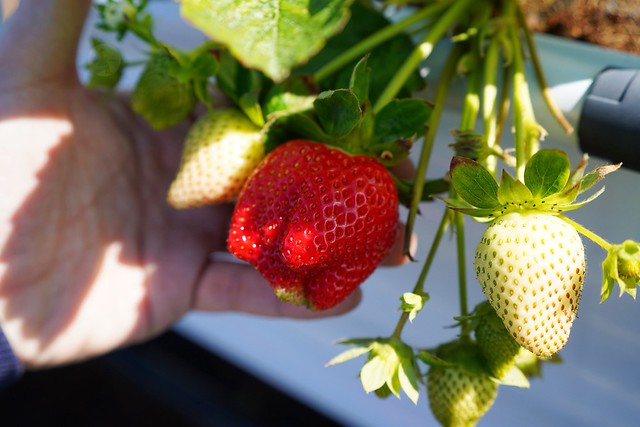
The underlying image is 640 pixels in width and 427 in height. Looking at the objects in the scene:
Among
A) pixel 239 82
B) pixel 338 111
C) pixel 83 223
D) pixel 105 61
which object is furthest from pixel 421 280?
pixel 83 223

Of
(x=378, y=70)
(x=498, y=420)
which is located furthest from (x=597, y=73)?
(x=498, y=420)

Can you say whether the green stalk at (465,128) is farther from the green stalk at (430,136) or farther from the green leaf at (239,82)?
the green leaf at (239,82)

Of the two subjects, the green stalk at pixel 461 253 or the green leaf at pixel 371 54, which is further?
the green leaf at pixel 371 54

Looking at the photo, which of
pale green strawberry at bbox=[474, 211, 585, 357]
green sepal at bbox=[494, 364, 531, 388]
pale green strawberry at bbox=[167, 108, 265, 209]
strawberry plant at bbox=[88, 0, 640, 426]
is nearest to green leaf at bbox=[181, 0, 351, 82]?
strawberry plant at bbox=[88, 0, 640, 426]

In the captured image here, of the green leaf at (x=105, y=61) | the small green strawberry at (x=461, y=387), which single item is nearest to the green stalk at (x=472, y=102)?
the small green strawberry at (x=461, y=387)

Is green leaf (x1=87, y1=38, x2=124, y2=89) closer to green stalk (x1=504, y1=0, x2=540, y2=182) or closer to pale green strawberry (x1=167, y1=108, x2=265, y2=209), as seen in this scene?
pale green strawberry (x1=167, y1=108, x2=265, y2=209)

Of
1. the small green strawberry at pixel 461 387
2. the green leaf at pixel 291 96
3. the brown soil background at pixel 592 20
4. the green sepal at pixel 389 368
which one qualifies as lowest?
the small green strawberry at pixel 461 387

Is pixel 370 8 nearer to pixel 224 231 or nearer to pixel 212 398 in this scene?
pixel 224 231
